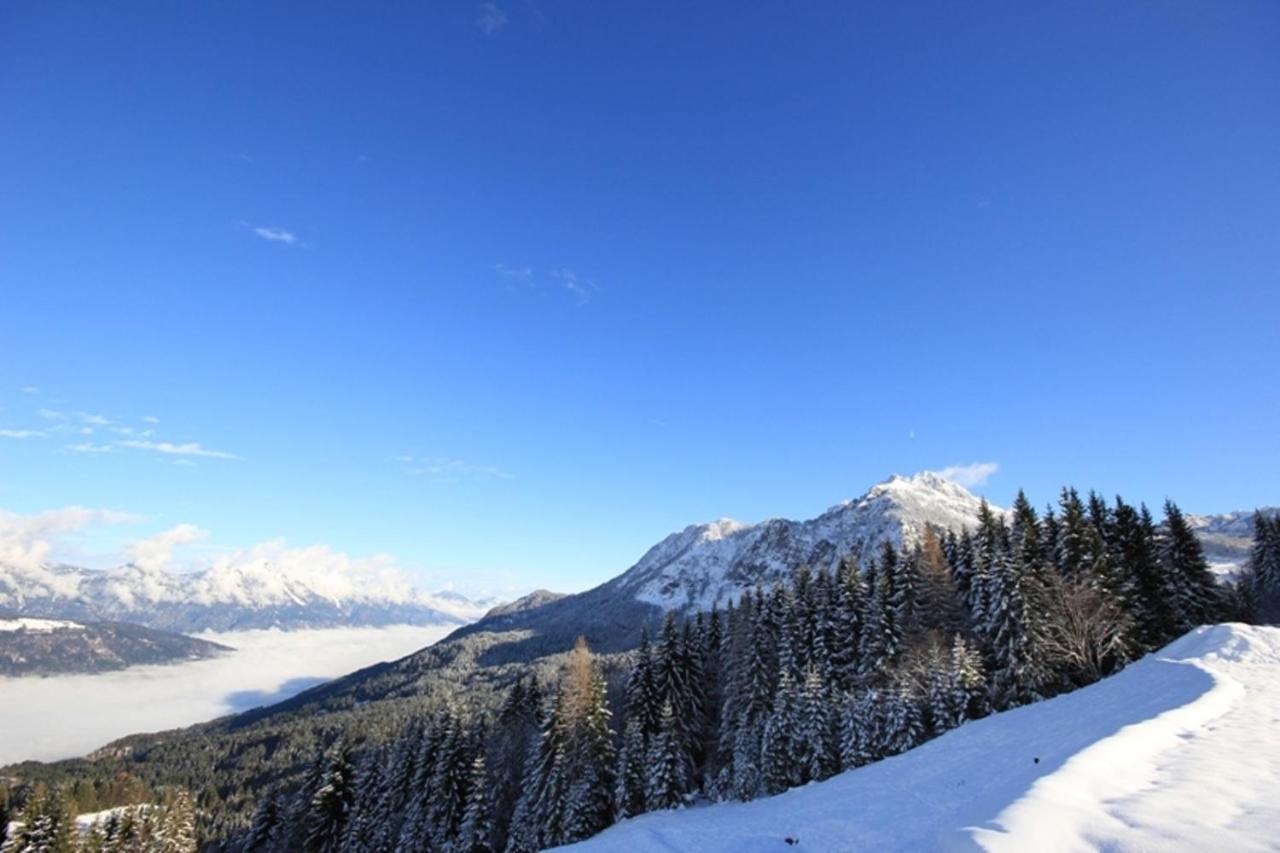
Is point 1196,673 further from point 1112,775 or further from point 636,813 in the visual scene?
point 636,813

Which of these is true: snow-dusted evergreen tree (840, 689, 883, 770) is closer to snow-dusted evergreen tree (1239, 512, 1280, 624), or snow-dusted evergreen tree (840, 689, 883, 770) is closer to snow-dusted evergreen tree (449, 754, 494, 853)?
snow-dusted evergreen tree (449, 754, 494, 853)

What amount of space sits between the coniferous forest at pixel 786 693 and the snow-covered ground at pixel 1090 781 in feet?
23.6

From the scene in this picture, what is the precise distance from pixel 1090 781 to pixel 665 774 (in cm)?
3959

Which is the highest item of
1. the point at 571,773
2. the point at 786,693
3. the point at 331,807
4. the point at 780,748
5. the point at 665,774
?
the point at 786,693

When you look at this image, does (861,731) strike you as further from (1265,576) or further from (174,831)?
(174,831)

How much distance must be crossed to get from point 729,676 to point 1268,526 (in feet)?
210

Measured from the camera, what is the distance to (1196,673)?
91.1 feet

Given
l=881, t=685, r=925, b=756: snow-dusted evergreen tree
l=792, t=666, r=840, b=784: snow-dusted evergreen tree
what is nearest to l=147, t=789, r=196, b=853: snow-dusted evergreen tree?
l=792, t=666, r=840, b=784: snow-dusted evergreen tree

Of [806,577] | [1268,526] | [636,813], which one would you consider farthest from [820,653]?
[1268,526]

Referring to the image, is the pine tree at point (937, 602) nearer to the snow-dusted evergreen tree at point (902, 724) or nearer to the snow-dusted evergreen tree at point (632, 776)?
the snow-dusted evergreen tree at point (902, 724)

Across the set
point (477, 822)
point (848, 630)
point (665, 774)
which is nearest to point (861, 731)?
point (848, 630)

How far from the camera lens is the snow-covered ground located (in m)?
10.8

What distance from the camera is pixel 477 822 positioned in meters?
51.7

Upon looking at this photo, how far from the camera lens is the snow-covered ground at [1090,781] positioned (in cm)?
1084
